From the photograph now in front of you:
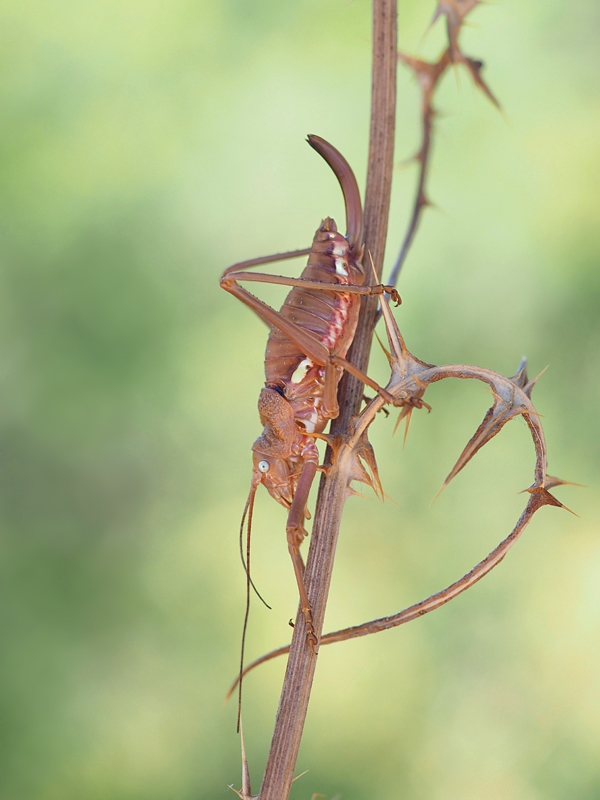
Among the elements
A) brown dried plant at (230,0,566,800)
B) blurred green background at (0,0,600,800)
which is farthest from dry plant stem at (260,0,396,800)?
blurred green background at (0,0,600,800)

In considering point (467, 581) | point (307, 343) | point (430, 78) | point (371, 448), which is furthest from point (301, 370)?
point (430, 78)

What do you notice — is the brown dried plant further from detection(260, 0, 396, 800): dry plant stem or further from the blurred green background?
the blurred green background

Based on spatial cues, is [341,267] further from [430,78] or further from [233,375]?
[233,375]

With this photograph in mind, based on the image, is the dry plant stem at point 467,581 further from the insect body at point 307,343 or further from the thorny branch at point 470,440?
the insect body at point 307,343

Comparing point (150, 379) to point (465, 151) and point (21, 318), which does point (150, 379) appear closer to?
point (21, 318)

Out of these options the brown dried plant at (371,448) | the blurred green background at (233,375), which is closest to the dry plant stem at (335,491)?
the brown dried plant at (371,448)

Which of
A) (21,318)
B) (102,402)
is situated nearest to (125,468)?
(102,402)
